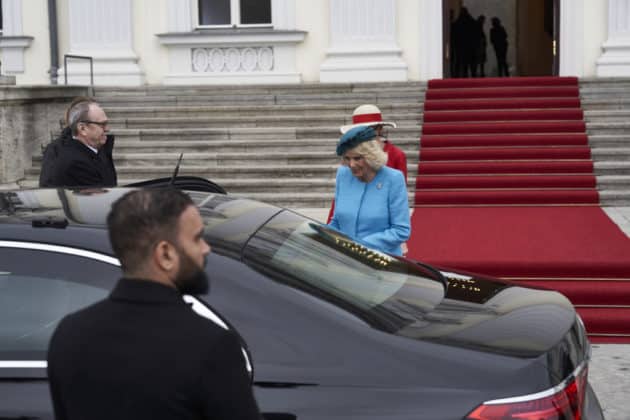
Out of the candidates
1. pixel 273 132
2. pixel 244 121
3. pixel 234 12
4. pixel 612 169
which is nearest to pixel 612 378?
pixel 612 169

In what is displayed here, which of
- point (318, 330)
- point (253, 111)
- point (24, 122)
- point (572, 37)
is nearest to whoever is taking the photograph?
point (318, 330)

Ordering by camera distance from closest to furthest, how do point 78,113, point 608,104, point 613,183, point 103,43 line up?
point 78,113 < point 613,183 < point 608,104 < point 103,43

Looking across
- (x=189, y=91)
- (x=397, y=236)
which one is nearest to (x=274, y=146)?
(x=189, y=91)

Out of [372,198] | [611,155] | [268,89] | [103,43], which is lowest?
[611,155]

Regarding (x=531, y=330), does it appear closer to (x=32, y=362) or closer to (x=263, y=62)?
(x=32, y=362)

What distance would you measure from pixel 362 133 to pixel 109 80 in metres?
11.2

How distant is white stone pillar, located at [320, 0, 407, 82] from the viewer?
1502 centimetres

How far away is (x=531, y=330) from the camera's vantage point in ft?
11.3

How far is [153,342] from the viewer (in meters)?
2.02

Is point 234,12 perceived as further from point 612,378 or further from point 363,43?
point 612,378

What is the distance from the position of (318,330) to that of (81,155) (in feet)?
11.0

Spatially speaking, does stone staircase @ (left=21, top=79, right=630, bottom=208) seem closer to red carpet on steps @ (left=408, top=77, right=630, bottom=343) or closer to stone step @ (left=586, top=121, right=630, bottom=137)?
stone step @ (left=586, top=121, right=630, bottom=137)

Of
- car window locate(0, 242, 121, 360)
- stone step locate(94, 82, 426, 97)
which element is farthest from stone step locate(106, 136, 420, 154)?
car window locate(0, 242, 121, 360)

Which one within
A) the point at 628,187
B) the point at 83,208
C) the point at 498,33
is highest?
the point at 498,33
